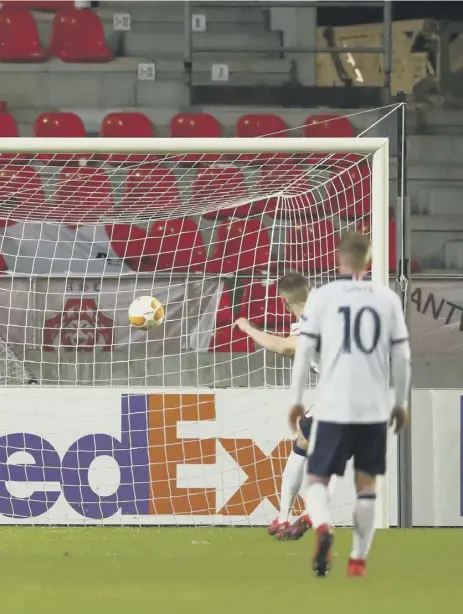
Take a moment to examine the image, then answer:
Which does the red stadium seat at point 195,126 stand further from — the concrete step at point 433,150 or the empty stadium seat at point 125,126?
the concrete step at point 433,150

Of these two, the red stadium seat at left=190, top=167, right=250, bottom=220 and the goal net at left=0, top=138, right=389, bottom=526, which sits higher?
the red stadium seat at left=190, top=167, right=250, bottom=220

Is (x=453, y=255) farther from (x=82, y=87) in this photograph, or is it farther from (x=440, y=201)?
(x=82, y=87)

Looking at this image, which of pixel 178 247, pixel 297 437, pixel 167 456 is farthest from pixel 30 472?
pixel 178 247

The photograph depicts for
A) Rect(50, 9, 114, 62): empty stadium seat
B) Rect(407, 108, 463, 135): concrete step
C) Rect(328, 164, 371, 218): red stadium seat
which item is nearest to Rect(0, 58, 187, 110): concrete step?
Rect(50, 9, 114, 62): empty stadium seat

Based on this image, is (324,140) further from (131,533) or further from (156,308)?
(131,533)

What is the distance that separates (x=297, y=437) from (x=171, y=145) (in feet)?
6.23

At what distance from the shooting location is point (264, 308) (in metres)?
8.52

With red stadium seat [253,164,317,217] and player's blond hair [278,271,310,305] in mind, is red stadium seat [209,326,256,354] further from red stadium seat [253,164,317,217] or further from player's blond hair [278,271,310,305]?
player's blond hair [278,271,310,305]

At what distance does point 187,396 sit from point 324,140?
1.92 m

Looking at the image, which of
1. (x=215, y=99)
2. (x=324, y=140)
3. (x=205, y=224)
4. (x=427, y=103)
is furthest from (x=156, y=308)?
(x=427, y=103)

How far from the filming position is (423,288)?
8.51 m

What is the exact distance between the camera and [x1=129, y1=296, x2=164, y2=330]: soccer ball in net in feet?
22.7

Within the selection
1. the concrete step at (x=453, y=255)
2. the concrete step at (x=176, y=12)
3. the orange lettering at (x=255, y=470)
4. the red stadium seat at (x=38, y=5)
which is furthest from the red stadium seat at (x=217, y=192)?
the red stadium seat at (x=38, y=5)

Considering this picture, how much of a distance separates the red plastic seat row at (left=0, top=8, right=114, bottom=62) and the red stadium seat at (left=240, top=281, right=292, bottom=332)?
14.9 ft
